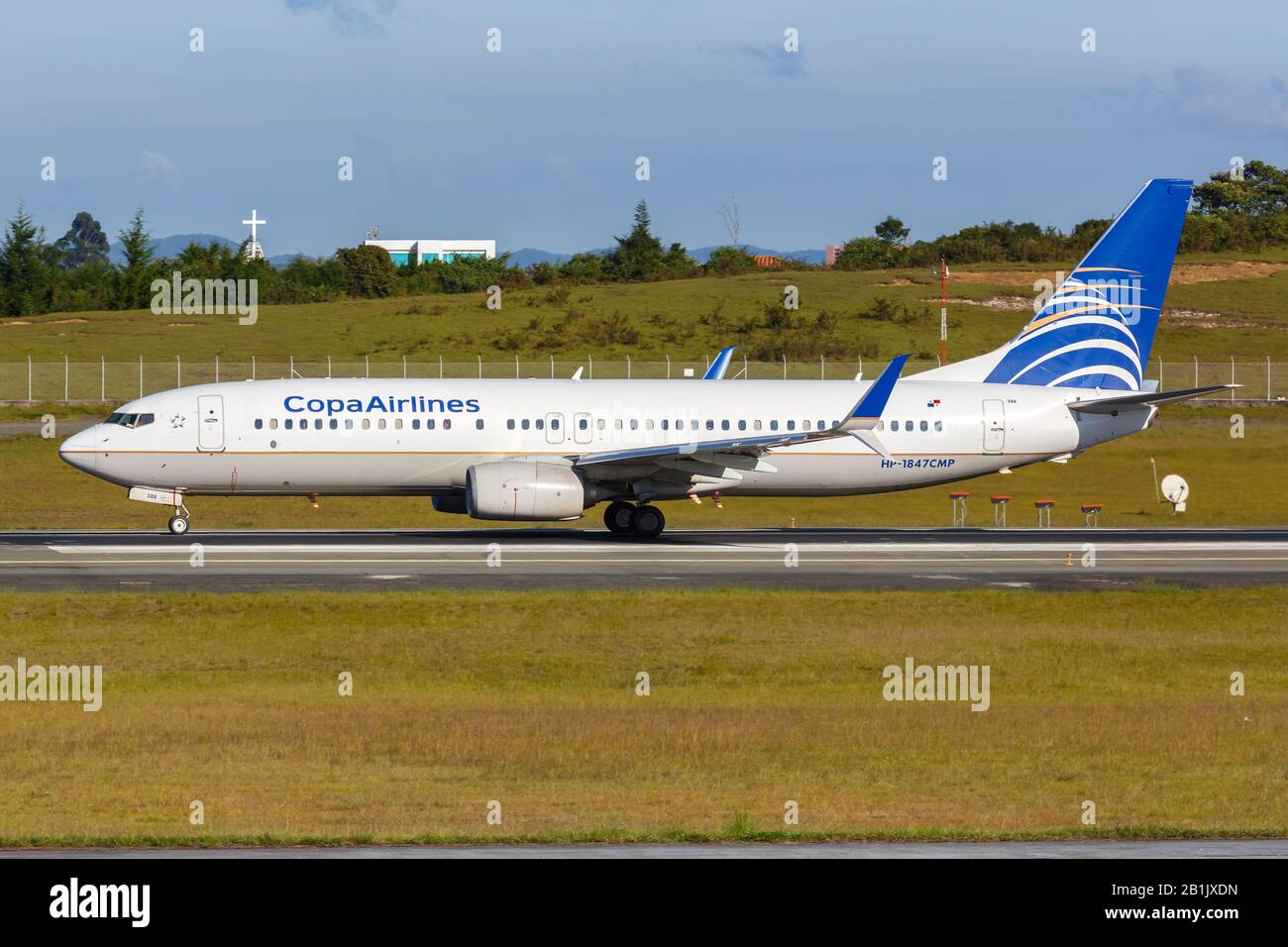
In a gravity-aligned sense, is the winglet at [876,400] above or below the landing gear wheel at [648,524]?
above

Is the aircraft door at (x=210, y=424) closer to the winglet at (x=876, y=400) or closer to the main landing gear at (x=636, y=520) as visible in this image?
the main landing gear at (x=636, y=520)

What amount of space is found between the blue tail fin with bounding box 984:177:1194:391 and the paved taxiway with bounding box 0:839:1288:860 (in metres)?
35.4

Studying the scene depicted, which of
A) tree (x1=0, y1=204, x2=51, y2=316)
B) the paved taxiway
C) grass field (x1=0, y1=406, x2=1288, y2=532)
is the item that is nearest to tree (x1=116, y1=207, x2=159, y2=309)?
tree (x1=0, y1=204, x2=51, y2=316)

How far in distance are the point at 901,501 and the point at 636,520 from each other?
16840 millimetres

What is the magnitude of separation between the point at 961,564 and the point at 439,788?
77.5 ft

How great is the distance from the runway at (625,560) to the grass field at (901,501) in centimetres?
535

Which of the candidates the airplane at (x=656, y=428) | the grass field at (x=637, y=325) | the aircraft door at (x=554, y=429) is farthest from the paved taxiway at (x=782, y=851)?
the grass field at (x=637, y=325)

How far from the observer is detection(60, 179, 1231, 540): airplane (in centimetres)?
4312

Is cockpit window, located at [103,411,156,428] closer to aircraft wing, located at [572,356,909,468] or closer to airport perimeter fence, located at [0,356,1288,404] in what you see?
aircraft wing, located at [572,356,909,468]

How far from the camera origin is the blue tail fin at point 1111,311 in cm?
4922

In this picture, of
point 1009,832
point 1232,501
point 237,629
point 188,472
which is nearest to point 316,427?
point 188,472

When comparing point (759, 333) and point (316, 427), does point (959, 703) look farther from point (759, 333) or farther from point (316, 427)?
point (759, 333)

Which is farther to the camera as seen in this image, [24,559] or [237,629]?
[24,559]

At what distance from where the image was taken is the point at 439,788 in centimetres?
1838
